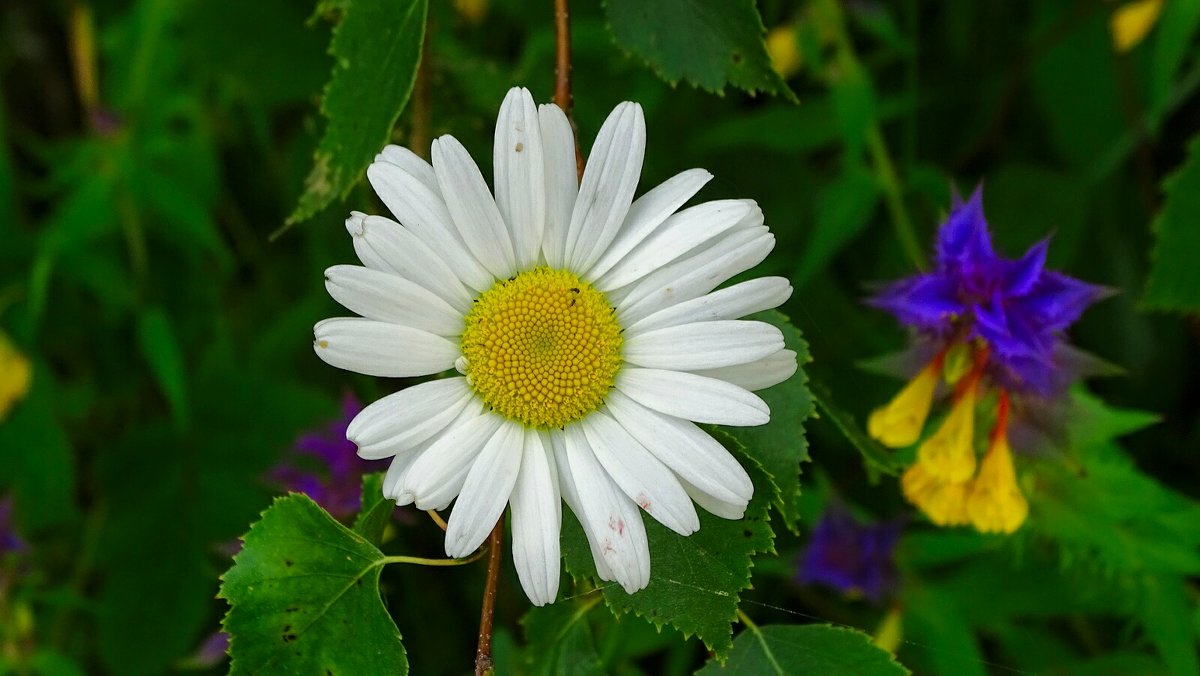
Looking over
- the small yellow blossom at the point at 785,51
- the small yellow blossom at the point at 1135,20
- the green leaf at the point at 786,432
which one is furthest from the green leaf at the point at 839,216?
the green leaf at the point at 786,432

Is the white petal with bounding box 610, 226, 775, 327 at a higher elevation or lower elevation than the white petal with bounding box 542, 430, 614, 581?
higher

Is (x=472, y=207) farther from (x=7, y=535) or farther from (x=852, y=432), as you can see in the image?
(x=7, y=535)

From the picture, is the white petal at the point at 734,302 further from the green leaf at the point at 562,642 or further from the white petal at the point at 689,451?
the green leaf at the point at 562,642

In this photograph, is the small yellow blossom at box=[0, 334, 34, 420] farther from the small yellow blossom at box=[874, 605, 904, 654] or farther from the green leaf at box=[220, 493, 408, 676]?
the small yellow blossom at box=[874, 605, 904, 654]

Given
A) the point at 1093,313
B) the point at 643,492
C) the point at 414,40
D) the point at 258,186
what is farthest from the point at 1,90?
the point at 1093,313

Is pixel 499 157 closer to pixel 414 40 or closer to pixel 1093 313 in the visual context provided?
pixel 414 40

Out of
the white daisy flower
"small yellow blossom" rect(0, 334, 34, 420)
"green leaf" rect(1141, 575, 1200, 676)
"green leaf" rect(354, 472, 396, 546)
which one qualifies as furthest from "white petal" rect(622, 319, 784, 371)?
"small yellow blossom" rect(0, 334, 34, 420)
